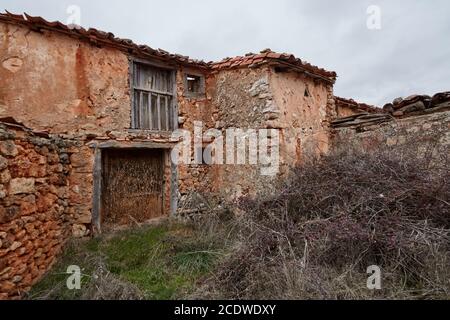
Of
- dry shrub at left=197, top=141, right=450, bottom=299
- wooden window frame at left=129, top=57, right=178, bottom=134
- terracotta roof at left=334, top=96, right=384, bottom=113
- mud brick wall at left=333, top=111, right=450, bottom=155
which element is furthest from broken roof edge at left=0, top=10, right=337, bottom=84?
dry shrub at left=197, top=141, right=450, bottom=299

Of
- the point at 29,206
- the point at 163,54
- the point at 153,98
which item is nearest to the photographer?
the point at 29,206

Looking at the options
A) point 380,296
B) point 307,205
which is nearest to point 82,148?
point 307,205

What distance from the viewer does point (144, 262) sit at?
429 centimetres

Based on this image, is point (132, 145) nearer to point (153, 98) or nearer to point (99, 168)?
point (99, 168)

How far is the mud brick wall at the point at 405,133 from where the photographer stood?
5418 millimetres

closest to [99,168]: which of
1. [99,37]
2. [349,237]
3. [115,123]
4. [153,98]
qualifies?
[115,123]

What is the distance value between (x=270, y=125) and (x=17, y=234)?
14.3ft

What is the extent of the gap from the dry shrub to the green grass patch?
51 centimetres

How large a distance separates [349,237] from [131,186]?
14.5 ft

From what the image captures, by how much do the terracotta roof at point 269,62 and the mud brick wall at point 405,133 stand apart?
1570mm

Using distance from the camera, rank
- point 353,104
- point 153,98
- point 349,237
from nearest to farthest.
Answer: point 349,237 → point 153,98 → point 353,104

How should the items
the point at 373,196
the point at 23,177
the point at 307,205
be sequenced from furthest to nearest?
the point at 307,205, the point at 373,196, the point at 23,177
